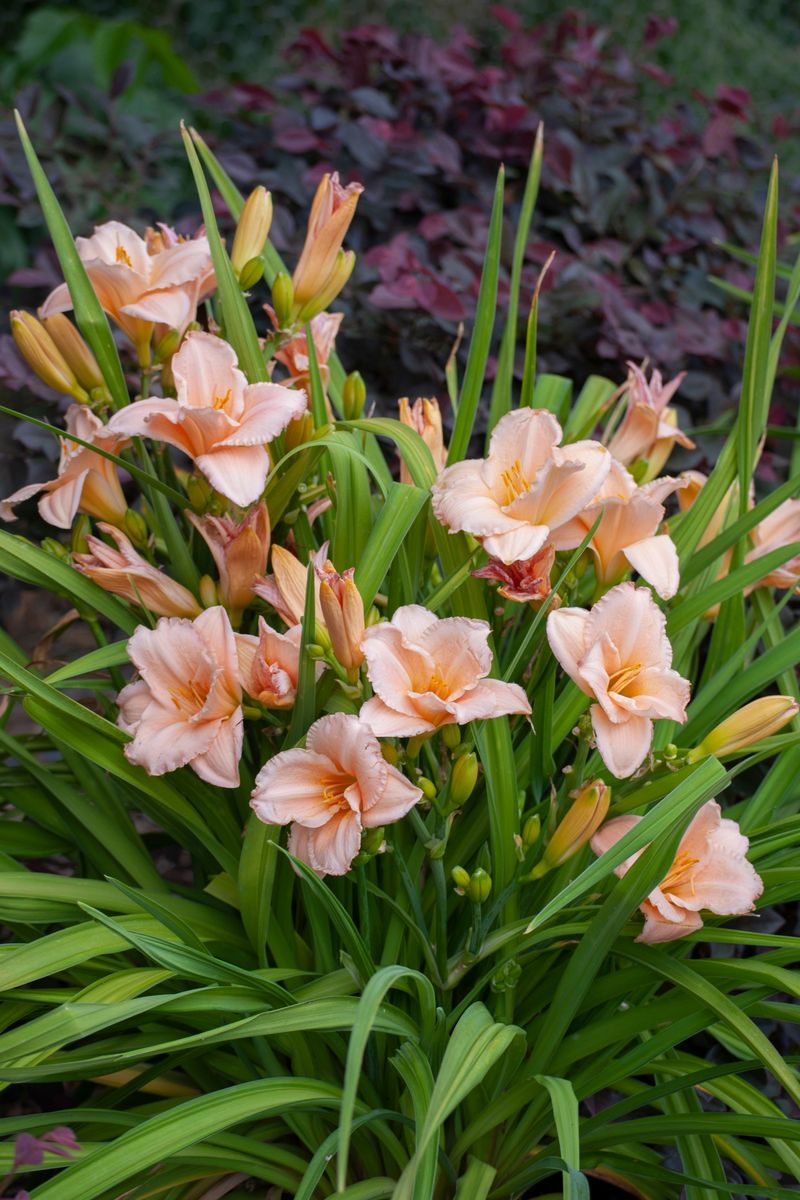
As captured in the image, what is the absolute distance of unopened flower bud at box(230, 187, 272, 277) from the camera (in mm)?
1118

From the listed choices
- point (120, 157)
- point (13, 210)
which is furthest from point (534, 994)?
point (13, 210)

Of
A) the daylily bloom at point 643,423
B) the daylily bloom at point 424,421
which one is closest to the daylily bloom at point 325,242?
the daylily bloom at point 424,421

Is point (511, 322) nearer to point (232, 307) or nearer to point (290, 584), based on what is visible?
point (232, 307)

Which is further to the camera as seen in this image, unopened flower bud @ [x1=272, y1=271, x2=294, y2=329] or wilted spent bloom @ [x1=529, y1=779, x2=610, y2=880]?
unopened flower bud @ [x1=272, y1=271, x2=294, y2=329]

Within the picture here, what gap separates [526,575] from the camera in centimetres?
94

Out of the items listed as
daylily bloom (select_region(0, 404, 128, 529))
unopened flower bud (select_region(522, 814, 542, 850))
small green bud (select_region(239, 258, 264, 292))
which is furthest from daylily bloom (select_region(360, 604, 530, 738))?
small green bud (select_region(239, 258, 264, 292))

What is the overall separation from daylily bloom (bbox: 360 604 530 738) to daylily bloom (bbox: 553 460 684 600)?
0.17 meters

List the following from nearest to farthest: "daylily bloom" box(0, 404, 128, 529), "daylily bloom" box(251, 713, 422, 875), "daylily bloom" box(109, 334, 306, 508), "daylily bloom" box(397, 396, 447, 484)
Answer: "daylily bloom" box(251, 713, 422, 875) < "daylily bloom" box(109, 334, 306, 508) < "daylily bloom" box(0, 404, 128, 529) < "daylily bloom" box(397, 396, 447, 484)

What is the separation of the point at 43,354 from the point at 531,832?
67 centimetres

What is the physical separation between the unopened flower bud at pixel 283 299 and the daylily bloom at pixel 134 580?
0.95 feet

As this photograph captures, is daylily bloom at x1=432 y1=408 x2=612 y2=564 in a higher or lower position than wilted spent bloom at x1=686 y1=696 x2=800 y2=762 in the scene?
higher

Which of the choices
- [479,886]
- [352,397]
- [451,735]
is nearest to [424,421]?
[352,397]

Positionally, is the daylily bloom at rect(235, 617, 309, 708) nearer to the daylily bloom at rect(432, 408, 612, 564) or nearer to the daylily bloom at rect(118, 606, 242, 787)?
the daylily bloom at rect(118, 606, 242, 787)

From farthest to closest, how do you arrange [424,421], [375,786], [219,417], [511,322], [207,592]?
[511,322] → [424,421] → [207,592] → [219,417] → [375,786]
